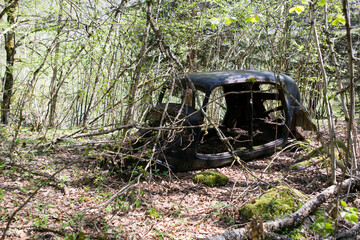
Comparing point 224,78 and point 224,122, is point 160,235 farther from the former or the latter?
point 224,122

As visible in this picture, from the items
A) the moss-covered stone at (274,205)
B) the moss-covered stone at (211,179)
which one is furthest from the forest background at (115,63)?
the moss-covered stone at (211,179)

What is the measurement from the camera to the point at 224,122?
7.65 meters

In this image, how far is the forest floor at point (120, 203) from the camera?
3232 millimetres

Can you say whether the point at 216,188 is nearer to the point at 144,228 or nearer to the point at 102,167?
the point at 144,228

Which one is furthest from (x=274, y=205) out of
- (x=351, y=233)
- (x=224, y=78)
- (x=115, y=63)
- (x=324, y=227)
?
(x=115, y=63)

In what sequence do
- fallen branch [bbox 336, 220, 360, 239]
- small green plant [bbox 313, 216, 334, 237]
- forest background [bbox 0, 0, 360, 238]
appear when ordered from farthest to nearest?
forest background [bbox 0, 0, 360, 238]
fallen branch [bbox 336, 220, 360, 239]
small green plant [bbox 313, 216, 334, 237]

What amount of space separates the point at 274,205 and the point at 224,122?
A: 161 inches

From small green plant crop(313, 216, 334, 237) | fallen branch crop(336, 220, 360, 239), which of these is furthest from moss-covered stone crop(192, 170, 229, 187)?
small green plant crop(313, 216, 334, 237)

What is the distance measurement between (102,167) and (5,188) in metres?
1.66

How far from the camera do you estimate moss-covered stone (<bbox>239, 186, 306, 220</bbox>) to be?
11.7ft

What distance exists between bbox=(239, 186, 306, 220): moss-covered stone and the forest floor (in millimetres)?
139

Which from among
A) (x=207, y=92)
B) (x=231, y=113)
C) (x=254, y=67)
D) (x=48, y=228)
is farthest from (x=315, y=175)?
(x=254, y=67)

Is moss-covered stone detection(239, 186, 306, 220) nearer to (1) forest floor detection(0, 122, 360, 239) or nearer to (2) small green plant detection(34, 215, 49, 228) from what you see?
(1) forest floor detection(0, 122, 360, 239)

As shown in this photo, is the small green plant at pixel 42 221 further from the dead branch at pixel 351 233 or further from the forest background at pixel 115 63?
the dead branch at pixel 351 233
